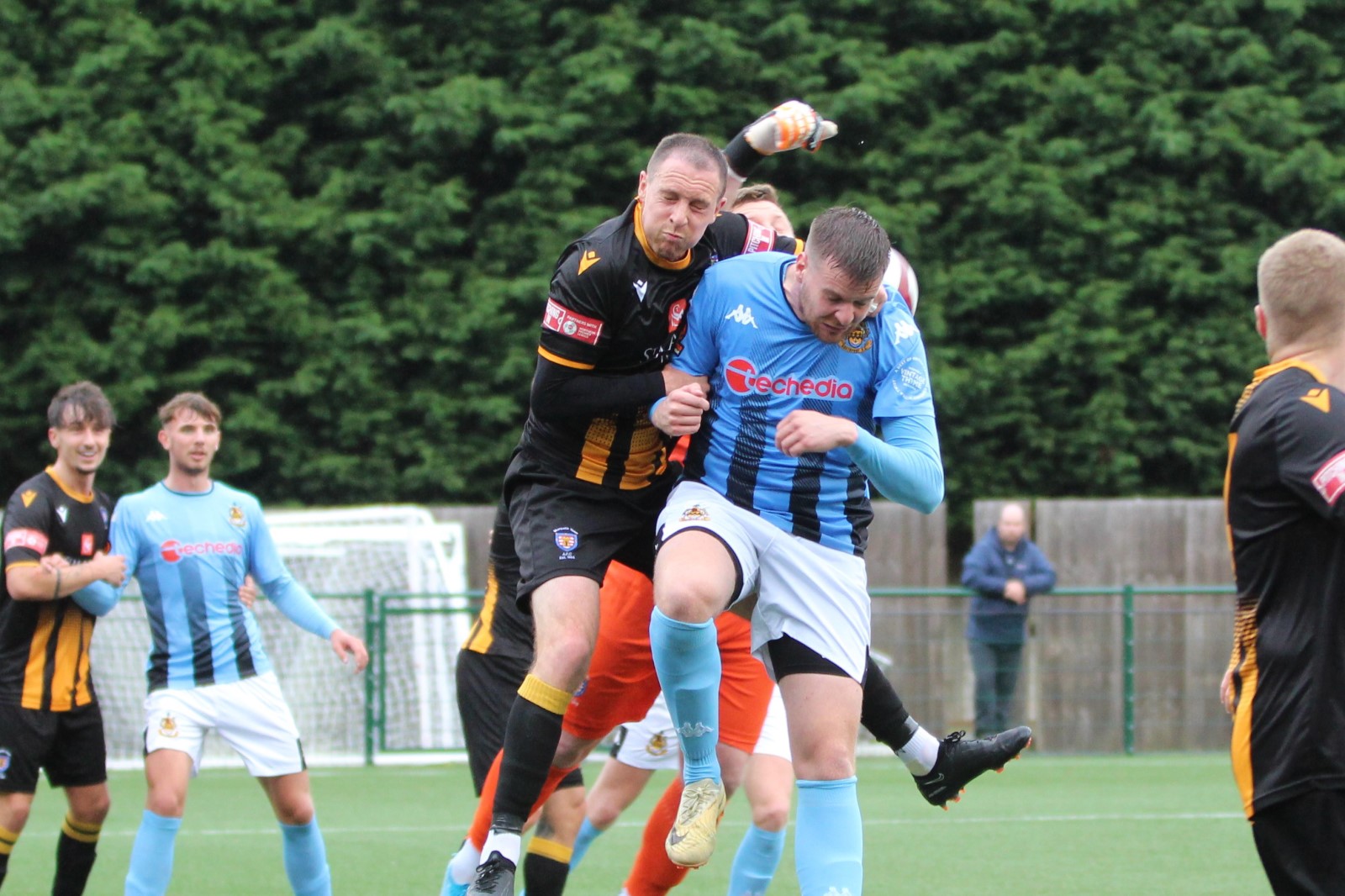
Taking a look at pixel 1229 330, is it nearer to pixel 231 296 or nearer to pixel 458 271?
pixel 458 271

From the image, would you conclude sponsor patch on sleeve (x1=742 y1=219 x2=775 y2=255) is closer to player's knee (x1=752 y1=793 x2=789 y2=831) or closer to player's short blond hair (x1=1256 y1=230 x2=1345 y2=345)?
player's short blond hair (x1=1256 y1=230 x2=1345 y2=345)

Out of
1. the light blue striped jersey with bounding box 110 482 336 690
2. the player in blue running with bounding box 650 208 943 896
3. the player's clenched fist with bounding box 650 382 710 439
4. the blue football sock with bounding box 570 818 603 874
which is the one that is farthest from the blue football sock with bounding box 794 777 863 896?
the light blue striped jersey with bounding box 110 482 336 690

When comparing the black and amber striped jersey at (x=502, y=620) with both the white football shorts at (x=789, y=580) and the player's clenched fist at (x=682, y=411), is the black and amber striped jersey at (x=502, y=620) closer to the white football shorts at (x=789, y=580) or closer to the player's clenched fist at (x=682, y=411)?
the white football shorts at (x=789, y=580)

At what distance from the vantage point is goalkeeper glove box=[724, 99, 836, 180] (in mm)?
5488

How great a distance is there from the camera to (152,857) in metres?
6.49

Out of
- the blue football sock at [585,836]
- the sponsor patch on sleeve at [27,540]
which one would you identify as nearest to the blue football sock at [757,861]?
the blue football sock at [585,836]

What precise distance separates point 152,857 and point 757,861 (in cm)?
232

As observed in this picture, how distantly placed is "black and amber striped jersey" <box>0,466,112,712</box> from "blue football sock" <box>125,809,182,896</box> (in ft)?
2.47

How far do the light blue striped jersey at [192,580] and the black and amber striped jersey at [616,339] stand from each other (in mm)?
2226

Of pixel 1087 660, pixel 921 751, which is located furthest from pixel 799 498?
pixel 1087 660

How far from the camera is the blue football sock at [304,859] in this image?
6578 millimetres

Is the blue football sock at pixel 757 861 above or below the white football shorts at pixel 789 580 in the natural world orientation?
below

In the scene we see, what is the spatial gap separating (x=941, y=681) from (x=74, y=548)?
367 inches

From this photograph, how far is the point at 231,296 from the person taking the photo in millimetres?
17109
